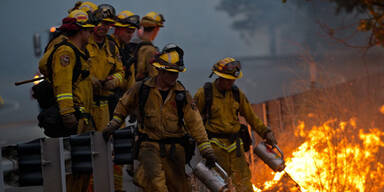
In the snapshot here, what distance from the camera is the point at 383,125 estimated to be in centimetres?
1189

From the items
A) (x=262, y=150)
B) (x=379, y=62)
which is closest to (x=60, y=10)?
(x=262, y=150)

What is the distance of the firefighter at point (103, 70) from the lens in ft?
19.7

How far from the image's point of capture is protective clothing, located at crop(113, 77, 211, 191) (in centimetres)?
541

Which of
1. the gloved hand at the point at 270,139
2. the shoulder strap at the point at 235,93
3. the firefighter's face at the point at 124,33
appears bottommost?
the gloved hand at the point at 270,139

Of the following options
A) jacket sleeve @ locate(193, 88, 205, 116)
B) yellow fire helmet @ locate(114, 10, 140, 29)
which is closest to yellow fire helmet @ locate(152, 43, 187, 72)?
jacket sleeve @ locate(193, 88, 205, 116)

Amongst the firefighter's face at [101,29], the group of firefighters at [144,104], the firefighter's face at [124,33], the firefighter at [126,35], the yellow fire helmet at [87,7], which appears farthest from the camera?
the firefighter's face at [124,33]

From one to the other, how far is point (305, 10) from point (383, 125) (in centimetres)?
1248

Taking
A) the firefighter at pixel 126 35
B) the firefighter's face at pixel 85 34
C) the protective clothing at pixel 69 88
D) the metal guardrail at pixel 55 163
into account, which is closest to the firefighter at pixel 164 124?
the metal guardrail at pixel 55 163

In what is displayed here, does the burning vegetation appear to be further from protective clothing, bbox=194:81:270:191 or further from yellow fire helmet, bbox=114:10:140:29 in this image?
yellow fire helmet, bbox=114:10:140:29

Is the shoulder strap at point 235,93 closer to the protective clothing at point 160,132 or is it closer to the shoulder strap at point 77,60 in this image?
the protective clothing at point 160,132

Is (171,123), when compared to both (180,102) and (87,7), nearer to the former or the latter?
(180,102)

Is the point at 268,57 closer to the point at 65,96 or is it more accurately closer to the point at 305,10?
the point at 305,10

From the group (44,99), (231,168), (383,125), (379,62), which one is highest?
(44,99)

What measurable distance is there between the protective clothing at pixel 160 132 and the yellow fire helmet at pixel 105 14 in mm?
1078
